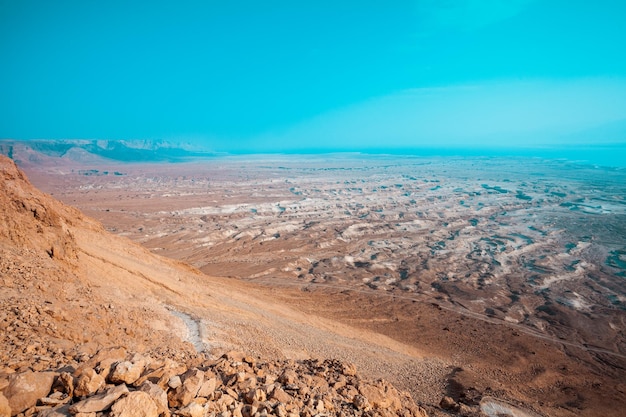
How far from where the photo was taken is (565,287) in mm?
26938

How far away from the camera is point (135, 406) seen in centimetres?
430

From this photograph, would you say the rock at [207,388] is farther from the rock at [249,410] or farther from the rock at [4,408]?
the rock at [4,408]

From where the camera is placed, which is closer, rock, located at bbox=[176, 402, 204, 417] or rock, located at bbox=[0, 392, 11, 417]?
rock, located at bbox=[0, 392, 11, 417]

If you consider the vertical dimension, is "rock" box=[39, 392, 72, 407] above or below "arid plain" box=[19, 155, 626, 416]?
above

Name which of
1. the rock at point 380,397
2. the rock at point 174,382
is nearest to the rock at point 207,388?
the rock at point 174,382

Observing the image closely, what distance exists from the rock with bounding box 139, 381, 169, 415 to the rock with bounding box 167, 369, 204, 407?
0.23 m

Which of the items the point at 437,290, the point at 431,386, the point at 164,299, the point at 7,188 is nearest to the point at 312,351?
the point at 431,386

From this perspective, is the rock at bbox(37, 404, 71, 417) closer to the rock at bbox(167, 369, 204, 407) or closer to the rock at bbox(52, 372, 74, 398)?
the rock at bbox(52, 372, 74, 398)

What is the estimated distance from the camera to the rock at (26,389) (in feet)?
14.4

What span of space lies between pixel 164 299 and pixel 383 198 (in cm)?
5616

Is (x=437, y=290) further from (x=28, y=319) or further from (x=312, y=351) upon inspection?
(x=28, y=319)

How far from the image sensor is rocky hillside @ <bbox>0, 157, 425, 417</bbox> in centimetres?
481

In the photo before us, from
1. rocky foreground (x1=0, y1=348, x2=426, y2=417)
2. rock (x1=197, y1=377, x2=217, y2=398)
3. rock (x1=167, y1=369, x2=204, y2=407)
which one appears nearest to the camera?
rocky foreground (x1=0, y1=348, x2=426, y2=417)

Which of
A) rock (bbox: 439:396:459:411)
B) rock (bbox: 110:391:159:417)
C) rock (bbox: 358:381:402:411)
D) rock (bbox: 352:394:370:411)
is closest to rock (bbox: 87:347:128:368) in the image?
rock (bbox: 110:391:159:417)
